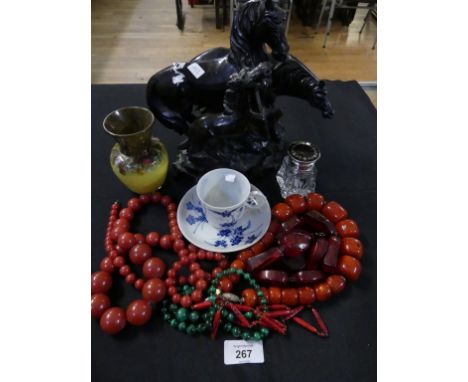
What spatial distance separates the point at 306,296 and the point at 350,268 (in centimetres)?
11

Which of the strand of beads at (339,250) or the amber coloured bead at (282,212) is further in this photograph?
the amber coloured bead at (282,212)

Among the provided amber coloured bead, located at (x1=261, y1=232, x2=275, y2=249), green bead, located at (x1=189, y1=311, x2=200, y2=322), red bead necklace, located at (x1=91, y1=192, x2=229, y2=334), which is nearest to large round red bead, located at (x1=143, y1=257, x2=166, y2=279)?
red bead necklace, located at (x1=91, y1=192, x2=229, y2=334)

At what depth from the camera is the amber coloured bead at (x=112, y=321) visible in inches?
24.0

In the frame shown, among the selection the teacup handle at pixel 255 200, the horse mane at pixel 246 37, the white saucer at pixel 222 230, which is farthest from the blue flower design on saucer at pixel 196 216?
the horse mane at pixel 246 37

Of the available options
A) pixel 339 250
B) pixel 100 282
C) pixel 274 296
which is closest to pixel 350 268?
pixel 339 250

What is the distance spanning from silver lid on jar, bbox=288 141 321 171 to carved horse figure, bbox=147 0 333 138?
0.32ft

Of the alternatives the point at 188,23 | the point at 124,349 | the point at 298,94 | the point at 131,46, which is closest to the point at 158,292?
the point at 124,349

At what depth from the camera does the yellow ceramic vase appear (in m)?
0.74

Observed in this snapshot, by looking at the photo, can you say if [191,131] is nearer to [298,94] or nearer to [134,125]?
[134,125]

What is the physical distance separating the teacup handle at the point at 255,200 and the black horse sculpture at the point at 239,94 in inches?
3.9

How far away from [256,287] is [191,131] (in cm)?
38

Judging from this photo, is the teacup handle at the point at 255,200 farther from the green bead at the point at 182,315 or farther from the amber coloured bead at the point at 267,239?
the green bead at the point at 182,315

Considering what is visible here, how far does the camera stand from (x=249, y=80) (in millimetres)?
654

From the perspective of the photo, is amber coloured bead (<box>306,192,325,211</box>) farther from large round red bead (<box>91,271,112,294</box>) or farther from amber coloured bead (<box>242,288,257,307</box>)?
large round red bead (<box>91,271,112,294</box>)
